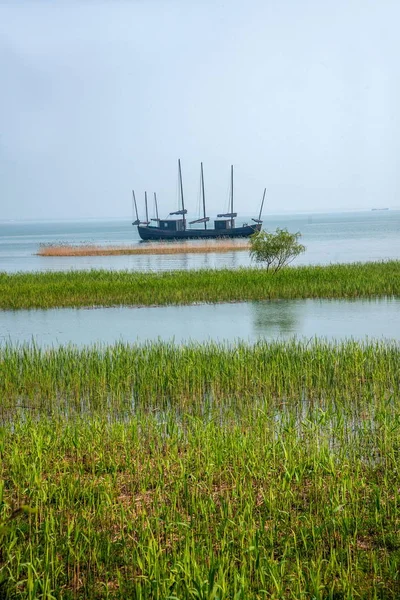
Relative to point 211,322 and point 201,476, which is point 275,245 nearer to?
point 211,322

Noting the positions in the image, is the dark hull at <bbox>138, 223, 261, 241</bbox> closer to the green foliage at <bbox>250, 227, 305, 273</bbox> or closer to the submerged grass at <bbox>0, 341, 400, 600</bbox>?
the green foliage at <bbox>250, 227, 305, 273</bbox>

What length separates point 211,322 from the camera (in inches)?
793

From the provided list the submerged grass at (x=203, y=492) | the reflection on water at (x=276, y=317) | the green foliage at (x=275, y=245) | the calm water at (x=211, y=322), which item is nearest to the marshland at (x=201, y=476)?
the submerged grass at (x=203, y=492)

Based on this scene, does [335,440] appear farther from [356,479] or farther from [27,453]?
A: [27,453]

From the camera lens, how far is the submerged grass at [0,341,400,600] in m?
5.00

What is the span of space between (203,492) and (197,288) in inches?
759

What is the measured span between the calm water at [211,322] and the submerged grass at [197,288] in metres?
1.13

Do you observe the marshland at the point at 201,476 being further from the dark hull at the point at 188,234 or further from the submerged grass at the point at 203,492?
the dark hull at the point at 188,234

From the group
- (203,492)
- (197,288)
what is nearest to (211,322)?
(197,288)

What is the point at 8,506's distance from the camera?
5.97 meters

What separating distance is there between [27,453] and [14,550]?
7.62 ft

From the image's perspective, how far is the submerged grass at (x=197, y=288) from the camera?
2444 centimetres

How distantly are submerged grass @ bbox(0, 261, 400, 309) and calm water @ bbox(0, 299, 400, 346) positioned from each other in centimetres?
113

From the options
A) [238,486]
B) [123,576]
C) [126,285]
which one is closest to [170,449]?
[238,486]
